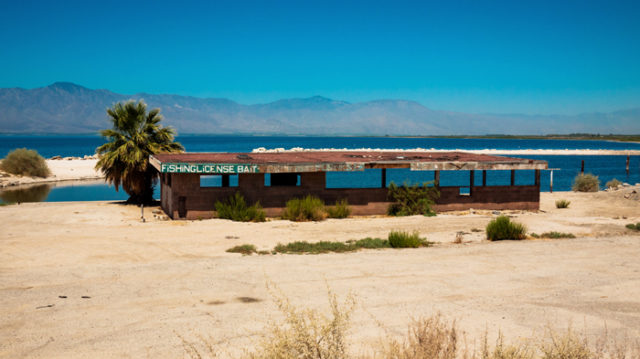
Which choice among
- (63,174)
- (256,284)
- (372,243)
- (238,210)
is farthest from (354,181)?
(256,284)

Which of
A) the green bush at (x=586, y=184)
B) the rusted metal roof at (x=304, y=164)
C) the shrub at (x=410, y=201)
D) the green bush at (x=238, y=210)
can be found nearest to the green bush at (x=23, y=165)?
the rusted metal roof at (x=304, y=164)

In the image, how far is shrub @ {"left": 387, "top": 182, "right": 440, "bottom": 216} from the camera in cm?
2167

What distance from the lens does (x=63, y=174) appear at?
4903cm

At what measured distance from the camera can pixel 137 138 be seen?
23.8 m

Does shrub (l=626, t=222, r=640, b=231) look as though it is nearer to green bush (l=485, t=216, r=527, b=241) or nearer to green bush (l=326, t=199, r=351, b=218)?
green bush (l=485, t=216, r=527, b=241)

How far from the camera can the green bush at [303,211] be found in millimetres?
19922

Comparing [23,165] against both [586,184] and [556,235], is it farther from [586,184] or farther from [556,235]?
[586,184]

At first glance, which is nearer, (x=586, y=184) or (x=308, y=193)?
(x=308, y=193)

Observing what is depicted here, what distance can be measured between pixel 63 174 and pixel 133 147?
1159 inches

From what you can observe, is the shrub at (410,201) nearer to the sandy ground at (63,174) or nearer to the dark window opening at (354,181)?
the dark window opening at (354,181)

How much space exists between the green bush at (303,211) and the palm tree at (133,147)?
7281 millimetres

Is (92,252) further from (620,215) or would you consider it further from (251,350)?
(620,215)

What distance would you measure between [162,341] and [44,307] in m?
2.68

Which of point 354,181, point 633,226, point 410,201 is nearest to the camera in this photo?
point 633,226
